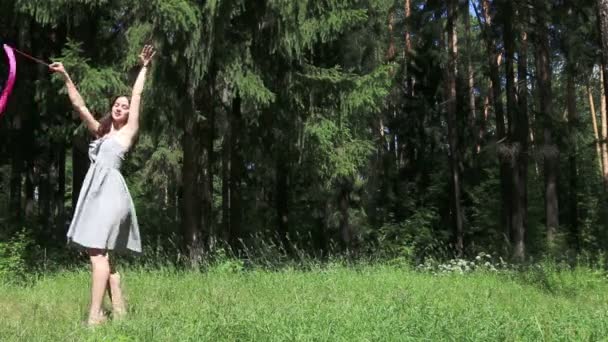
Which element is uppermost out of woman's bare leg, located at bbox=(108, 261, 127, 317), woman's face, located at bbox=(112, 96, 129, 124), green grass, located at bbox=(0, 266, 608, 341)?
woman's face, located at bbox=(112, 96, 129, 124)

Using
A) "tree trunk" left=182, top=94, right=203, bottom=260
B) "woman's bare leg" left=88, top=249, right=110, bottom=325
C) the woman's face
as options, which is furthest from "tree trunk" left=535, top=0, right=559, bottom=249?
"woman's bare leg" left=88, top=249, right=110, bottom=325

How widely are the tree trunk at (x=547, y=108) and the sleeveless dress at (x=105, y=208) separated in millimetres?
13172

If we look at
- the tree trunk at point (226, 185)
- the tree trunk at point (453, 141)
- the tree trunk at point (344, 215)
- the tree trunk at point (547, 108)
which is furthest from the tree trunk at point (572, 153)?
the tree trunk at point (226, 185)

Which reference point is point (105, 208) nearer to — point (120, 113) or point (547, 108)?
point (120, 113)

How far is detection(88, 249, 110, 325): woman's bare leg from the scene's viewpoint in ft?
14.6

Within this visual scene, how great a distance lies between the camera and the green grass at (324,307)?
147 inches

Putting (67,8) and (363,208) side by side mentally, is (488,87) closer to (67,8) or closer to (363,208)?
(363,208)

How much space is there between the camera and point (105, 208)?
4445 mm

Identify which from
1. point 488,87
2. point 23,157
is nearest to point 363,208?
point 488,87

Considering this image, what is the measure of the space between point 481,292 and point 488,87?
23.5 meters

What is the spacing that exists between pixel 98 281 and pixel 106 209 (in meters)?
0.55

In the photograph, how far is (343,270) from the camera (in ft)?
24.3

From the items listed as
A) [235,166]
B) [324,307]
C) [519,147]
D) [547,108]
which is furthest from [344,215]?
[324,307]

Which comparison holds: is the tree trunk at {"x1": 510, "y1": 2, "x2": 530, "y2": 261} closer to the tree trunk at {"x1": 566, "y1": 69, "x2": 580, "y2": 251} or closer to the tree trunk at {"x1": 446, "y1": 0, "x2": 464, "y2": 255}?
the tree trunk at {"x1": 566, "y1": 69, "x2": 580, "y2": 251}
